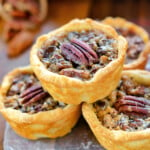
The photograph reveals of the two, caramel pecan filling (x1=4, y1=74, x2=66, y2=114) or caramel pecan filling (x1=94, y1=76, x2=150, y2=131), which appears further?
caramel pecan filling (x1=4, y1=74, x2=66, y2=114)

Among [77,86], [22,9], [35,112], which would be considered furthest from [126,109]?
[22,9]

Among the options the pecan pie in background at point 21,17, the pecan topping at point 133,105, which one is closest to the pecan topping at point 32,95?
the pecan topping at point 133,105

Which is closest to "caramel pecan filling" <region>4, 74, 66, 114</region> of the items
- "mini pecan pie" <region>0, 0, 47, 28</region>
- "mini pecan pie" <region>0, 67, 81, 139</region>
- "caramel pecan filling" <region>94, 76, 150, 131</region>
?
"mini pecan pie" <region>0, 67, 81, 139</region>

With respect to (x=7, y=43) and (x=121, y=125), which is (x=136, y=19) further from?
(x=121, y=125)

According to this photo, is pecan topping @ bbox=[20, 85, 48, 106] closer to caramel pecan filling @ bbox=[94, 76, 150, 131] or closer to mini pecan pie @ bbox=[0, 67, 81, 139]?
mini pecan pie @ bbox=[0, 67, 81, 139]

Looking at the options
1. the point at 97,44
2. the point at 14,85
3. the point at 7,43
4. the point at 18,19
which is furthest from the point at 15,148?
the point at 18,19

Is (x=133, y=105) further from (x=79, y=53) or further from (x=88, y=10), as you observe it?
(x=88, y=10)

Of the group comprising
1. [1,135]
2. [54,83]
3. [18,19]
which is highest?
[54,83]

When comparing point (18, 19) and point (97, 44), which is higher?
point (97, 44)
